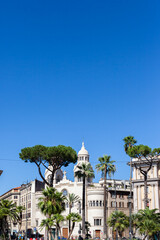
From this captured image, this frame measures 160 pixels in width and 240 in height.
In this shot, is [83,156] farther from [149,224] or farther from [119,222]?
[149,224]

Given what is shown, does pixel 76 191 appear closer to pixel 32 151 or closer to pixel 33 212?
pixel 33 212

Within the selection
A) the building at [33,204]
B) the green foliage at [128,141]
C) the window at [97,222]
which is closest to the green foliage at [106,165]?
the green foliage at [128,141]

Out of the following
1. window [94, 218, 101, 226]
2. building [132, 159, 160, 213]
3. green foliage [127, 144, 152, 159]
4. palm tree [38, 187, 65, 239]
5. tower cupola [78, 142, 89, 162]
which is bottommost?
window [94, 218, 101, 226]

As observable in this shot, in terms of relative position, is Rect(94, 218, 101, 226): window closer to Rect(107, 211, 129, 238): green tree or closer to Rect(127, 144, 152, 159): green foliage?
Rect(107, 211, 129, 238): green tree

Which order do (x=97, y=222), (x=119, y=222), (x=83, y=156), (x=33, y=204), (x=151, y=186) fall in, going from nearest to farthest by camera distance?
(x=119, y=222)
(x=151, y=186)
(x=97, y=222)
(x=83, y=156)
(x=33, y=204)

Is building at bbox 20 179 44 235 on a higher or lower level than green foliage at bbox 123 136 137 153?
lower

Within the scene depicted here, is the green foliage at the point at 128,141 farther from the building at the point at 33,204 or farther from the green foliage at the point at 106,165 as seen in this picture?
the building at the point at 33,204

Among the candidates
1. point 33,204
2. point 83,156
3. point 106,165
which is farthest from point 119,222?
point 33,204

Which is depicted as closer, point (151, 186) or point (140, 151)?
point (140, 151)

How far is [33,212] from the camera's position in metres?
103

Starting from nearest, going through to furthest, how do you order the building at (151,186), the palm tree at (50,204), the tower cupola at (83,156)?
1. the palm tree at (50,204)
2. the building at (151,186)
3. the tower cupola at (83,156)

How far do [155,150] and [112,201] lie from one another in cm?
2911

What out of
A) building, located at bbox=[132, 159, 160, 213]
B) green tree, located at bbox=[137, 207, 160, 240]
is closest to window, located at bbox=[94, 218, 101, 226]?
building, located at bbox=[132, 159, 160, 213]

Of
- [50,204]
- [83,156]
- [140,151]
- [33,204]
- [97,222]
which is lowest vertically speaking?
[97,222]
